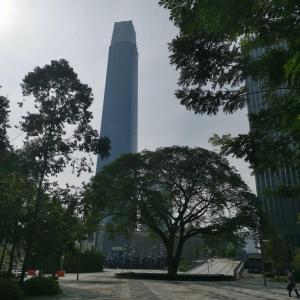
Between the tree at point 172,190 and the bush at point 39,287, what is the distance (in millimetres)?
19492

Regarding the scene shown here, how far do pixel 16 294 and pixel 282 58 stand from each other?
50.9ft

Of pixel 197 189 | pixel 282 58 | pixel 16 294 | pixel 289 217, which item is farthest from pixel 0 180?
pixel 289 217

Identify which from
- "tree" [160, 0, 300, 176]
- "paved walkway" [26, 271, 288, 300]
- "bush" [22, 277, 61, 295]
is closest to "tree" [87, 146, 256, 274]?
"paved walkway" [26, 271, 288, 300]

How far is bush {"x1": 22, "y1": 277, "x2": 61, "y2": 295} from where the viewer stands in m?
21.9

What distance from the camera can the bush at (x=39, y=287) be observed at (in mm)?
21920

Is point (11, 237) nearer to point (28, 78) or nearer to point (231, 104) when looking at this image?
point (28, 78)

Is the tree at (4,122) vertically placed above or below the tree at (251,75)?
above

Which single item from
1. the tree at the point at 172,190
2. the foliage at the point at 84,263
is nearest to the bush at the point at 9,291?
the tree at the point at 172,190

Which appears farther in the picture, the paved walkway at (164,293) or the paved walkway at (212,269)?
the paved walkway at (212,269)

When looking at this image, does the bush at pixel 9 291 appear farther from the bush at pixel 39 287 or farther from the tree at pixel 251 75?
the tree at pixel 251 75

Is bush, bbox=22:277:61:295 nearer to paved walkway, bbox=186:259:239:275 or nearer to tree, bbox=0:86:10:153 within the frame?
tree, bbox=0:86:10:153

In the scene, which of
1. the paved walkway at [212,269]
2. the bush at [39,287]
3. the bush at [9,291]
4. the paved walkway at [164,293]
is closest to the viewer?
the bush at [9,291]

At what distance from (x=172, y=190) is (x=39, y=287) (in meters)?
25.1

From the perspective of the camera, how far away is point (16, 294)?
693 inches
